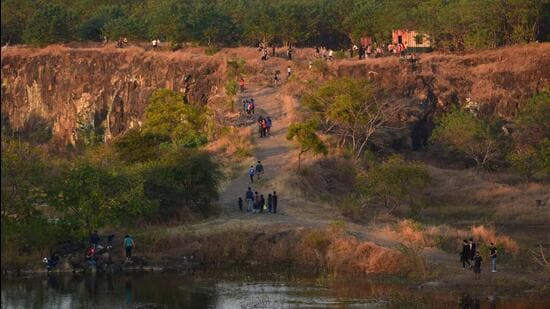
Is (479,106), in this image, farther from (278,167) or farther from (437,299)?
(437,299)

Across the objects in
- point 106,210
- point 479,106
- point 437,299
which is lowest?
point 437,299

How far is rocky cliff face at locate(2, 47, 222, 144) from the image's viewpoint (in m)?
74.1

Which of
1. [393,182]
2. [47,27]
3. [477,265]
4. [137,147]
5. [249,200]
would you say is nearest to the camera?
[477,265]

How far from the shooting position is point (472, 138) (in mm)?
60844

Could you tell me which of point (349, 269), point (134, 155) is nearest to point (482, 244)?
point (349, 269)

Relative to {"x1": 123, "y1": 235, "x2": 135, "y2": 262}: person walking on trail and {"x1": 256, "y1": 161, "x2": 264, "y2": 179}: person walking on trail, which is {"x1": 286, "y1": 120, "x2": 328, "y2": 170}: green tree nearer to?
{"x1": 256, "y1": 161, "x2": 264, "y2": 179}: person walking on trail

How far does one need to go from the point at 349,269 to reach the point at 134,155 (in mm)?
14735

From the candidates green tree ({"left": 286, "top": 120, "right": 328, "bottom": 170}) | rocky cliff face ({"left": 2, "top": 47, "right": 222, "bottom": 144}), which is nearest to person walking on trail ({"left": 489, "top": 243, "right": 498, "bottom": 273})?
green tree ({"left": 286, "top": 120, "right": 328, "bottom": 170})

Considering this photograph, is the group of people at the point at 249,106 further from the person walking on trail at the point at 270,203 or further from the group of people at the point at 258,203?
the person walking on trail at the point at 270,203

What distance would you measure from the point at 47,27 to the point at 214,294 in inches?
2013

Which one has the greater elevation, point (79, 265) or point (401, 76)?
point (401, 76)

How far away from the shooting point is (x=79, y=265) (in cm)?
4003

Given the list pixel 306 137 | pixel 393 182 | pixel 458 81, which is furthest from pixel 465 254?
pixel 458 81

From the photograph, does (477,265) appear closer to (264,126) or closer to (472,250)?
(472,250)
